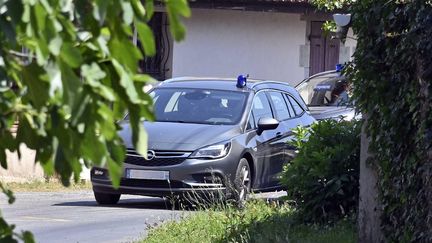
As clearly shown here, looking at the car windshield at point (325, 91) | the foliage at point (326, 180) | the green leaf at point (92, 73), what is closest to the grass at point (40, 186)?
the car windshield at point (325, 91)

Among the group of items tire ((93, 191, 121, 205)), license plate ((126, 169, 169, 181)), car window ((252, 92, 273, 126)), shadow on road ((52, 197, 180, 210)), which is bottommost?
shadow on road ((52, 197, 180, 210))

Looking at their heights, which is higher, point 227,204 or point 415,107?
point 415,107

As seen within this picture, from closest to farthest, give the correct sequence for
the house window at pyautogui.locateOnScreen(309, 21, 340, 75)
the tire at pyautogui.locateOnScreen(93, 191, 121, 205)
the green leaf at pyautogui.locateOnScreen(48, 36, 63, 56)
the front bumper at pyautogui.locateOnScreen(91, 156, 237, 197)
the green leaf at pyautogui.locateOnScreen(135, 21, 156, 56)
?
1. the green leaf at pyautogui.locateOnScreen(48, 36, 63, 56)
2. the green leaf at pyautogui.locateOnScreen(135, 21, 156, 56)
3. the front bumper at pyautogui.locateOnScreen(91, 156, 237, 197)
4. the tire at pyautogui.locateOnScreen(93, 191, 121, 205)
5. the house window at pyautogui.locateOnScreen(309, 21, 340, 75)

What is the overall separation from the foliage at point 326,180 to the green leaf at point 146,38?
262 inches

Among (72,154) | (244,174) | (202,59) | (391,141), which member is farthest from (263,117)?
(72,154)

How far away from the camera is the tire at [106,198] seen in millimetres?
12680

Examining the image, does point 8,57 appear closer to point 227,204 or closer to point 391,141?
point 391,141

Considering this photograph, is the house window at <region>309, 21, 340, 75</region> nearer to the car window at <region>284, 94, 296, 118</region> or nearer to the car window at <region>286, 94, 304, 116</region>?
the car window at <region>286, 94, 304, 116</region>

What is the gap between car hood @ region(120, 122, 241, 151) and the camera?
39.4 ft

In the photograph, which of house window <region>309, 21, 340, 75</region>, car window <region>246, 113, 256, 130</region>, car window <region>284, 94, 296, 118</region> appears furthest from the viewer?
house window <region>309, 21, 340, 75</region>

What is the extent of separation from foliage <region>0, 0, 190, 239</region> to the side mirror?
34.0 ft

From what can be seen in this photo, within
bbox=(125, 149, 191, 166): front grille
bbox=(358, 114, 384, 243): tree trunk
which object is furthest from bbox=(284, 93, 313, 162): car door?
bbox=(358, 114, 384, 243): tree trunk

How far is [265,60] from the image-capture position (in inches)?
897

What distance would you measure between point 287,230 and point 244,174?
372 centimetres
